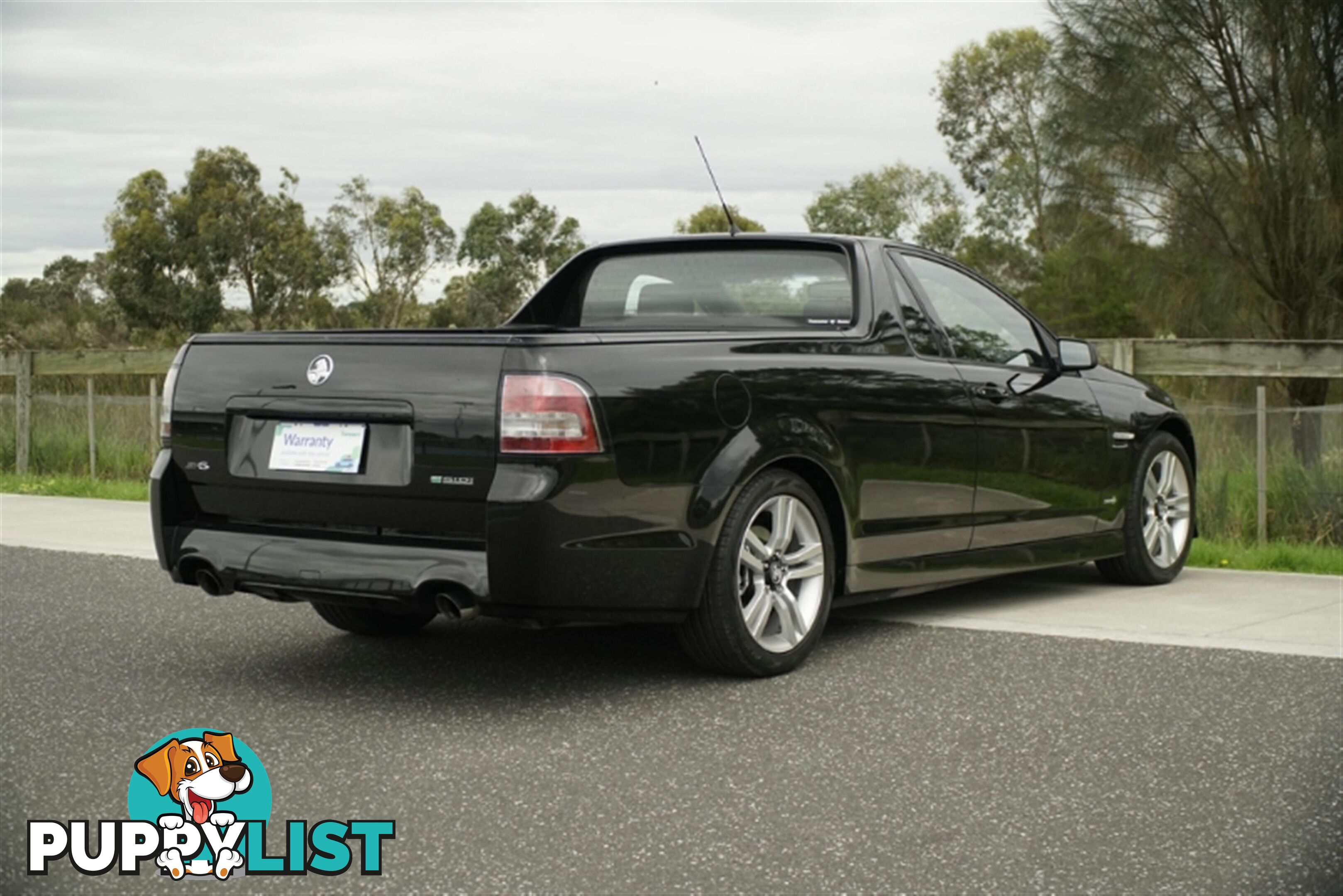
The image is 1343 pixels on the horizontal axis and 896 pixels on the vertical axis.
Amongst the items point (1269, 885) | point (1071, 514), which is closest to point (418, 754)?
point (1269, 885)

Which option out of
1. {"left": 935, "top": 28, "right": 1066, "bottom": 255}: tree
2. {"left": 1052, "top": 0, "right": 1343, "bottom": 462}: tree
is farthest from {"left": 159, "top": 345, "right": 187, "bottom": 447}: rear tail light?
{"left": 935, "top": 28, "right": 1066, "bottom": 255}: tree

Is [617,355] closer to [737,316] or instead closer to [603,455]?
[603,455]

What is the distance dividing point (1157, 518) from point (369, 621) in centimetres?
390

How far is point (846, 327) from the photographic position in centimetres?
633

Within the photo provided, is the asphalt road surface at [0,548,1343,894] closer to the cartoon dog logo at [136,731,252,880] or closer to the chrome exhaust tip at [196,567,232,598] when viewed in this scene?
the cartoon dog logo at [136,731,252,880]

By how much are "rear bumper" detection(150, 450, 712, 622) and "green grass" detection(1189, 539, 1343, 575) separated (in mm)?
4419

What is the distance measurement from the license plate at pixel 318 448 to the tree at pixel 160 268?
66.7 metres

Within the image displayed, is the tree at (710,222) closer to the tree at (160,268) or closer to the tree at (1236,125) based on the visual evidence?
the tree at (160,268)

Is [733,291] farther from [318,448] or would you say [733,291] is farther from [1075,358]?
[318,448]

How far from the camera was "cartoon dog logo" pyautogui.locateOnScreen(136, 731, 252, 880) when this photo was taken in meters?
3.85

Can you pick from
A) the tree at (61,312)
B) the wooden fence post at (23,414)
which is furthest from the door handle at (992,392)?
the tree at (61,312)

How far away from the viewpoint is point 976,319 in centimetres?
714

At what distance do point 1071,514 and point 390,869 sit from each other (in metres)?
4.48

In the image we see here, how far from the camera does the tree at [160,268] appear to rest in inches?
2751
